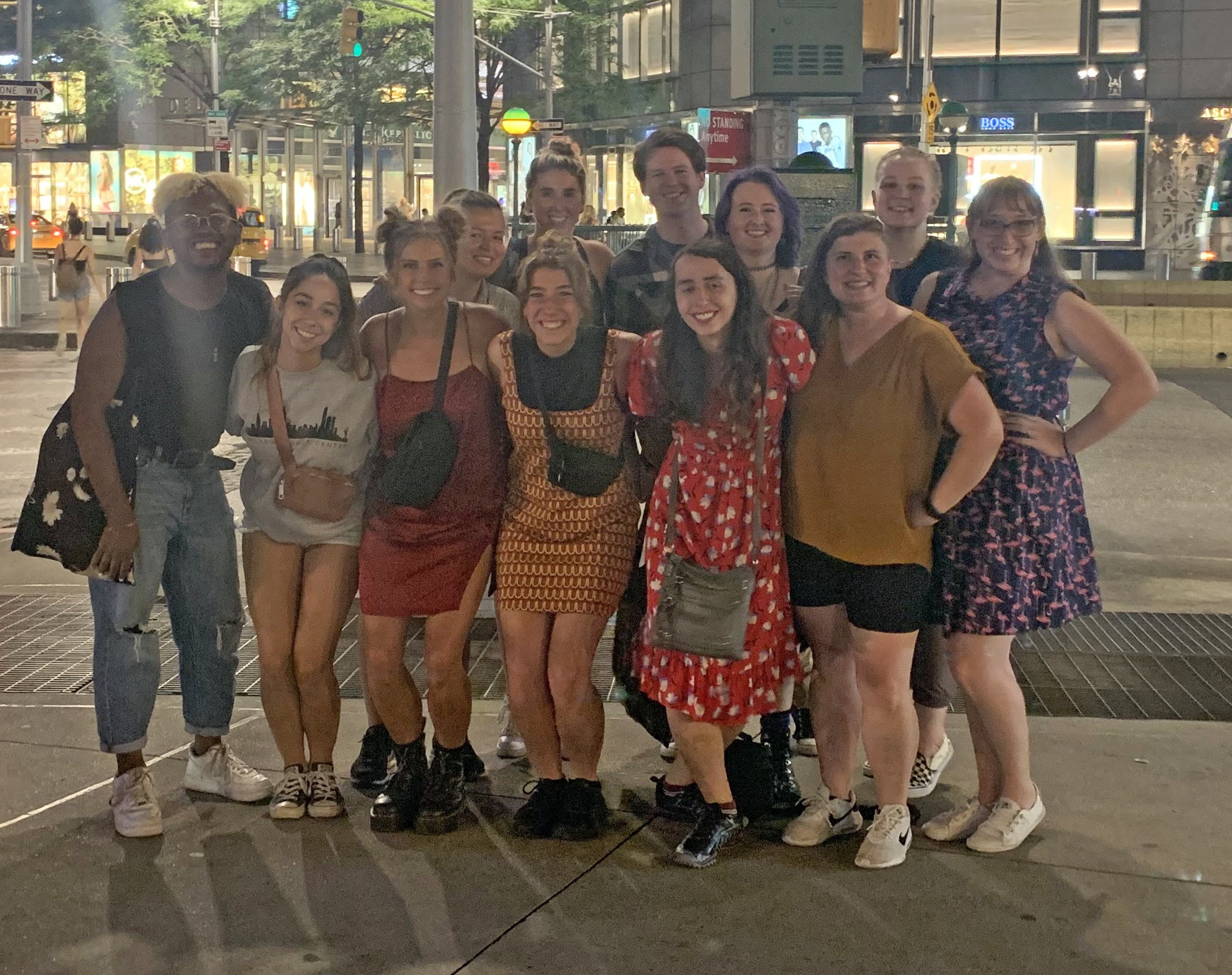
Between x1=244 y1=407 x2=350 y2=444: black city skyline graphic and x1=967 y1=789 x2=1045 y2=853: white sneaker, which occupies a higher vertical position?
x1=244 y1=407 x2=350 y2=444: black city skyline graphic

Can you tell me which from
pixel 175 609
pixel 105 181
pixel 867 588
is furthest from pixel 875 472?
pixel 105 181

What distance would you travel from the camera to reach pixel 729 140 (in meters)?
11.2

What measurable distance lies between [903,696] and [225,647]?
6.98 feet

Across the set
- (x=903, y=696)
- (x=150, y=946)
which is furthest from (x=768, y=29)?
(x=150, y=946)

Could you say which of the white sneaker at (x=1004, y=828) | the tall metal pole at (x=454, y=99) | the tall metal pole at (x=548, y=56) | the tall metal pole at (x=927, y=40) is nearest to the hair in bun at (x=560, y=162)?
the white sneaker at (x=1004, y=828)

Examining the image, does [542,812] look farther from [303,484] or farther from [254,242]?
[254,242]

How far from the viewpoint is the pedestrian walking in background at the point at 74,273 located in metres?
19.9

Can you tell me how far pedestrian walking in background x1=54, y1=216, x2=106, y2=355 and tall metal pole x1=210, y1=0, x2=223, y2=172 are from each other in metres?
21.8

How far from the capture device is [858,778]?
17.4 ft

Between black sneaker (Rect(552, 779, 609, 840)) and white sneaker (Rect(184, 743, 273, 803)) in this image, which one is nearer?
black sneaker (Rect(552, 779, 609, 840))

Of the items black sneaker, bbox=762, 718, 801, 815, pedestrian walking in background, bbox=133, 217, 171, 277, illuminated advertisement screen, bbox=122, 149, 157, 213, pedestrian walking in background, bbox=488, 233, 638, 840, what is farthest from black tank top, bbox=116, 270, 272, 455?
illuminated advertisement screen, bbox=122, 149, 157, 213

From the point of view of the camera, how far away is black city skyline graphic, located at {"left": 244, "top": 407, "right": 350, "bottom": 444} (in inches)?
188

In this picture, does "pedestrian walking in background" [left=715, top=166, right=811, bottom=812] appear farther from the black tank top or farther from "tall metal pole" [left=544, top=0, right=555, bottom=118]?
"tall metal pole" [left=544, top=0, right=555, bottom=118]

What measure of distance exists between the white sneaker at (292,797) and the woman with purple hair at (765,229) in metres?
2.05
